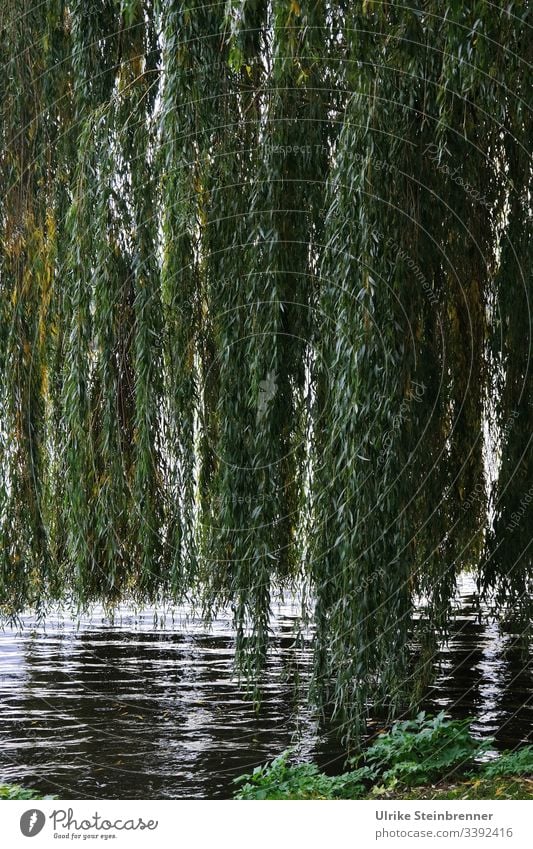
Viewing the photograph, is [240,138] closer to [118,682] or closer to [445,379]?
[445,379]

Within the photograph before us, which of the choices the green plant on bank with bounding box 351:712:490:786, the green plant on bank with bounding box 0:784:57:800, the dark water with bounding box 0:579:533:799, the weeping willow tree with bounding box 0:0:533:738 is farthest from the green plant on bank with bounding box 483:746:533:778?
the green plant on bank with bounding box 0:784:57:800

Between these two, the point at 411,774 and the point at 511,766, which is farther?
the point at 511,766

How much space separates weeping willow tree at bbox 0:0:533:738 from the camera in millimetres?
5633

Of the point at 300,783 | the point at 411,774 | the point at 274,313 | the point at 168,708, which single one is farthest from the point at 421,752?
the point at 168,708

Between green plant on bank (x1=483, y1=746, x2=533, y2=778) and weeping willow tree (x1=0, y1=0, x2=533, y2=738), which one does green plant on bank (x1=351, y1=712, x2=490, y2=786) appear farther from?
weeping willow tree (x1=0, y1=0, x2=533, y2=738)

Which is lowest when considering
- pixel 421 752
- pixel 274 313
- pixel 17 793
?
pixel 17 793

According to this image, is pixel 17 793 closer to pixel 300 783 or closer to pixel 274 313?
pixel 300 783

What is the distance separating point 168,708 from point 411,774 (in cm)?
326

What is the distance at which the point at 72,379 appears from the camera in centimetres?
688

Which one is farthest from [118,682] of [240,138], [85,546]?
[240,138]

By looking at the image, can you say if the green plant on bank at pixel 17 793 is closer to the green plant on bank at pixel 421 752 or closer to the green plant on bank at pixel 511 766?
the green plant on bank at pixel 421 752

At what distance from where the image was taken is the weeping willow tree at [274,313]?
5.63 meters
